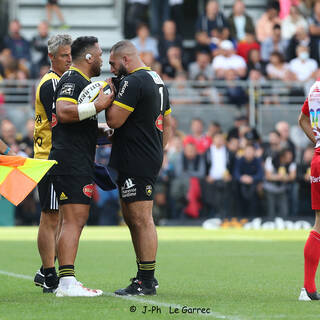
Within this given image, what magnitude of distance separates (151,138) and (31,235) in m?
9.82

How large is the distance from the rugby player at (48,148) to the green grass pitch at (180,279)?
295 mm

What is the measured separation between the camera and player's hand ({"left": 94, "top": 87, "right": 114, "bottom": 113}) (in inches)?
341

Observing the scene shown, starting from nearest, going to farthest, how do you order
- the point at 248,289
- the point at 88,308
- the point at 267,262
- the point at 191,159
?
1. the point at 88,308
2. the point at 248,289
3. the point at 267,262
4. the point at 191,159

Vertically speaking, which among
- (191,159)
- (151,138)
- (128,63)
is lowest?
(191,159)

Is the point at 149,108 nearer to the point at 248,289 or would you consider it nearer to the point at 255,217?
the point at 248,289

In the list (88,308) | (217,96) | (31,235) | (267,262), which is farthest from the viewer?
(217,96)

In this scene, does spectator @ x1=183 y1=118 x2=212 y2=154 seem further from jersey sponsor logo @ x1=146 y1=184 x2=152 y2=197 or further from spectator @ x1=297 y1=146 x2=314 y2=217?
jersey sponsor logo @ x1=146 y1=184 x2=152 y2=197

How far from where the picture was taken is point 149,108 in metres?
9.02

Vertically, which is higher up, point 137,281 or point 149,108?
point 149,108

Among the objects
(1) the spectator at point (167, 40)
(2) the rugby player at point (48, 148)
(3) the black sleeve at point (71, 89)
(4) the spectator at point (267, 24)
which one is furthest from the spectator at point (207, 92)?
(3) the black sleeve at point (71, 89)

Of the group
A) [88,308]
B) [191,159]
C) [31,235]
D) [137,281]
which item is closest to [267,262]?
[137,281]

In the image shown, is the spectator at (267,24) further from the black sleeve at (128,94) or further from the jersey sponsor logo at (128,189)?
the jersey sponsor logo at (128,189)

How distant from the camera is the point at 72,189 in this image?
343 inches

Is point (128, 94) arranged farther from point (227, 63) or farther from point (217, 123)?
point (227, 63)
